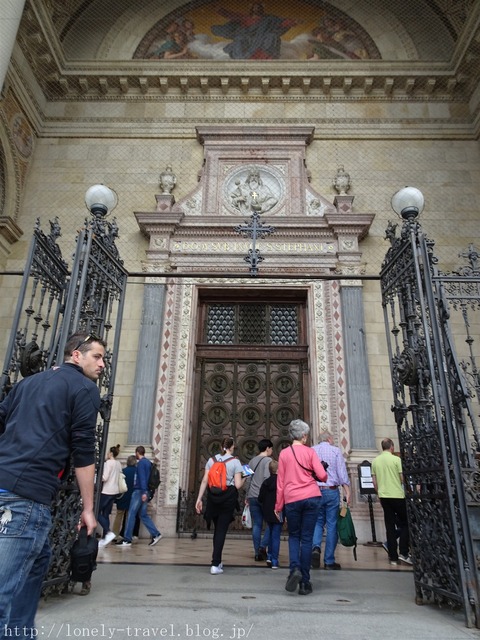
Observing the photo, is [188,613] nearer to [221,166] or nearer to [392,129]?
[221,166]

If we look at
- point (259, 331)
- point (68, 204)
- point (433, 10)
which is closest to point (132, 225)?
point (68, 204)

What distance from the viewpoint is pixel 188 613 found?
3.55 metres

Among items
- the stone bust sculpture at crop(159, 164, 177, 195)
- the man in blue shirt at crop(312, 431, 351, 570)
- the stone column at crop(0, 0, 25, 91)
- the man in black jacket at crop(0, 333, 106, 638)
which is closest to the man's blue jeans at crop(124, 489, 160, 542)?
the man in blue shirt at crop(312, 431, 351, 570)

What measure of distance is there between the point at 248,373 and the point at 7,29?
7878 millimetres

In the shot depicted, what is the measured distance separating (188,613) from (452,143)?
12.4m

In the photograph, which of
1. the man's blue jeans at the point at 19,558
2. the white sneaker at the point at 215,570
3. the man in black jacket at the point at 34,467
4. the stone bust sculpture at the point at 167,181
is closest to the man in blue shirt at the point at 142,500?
the white sneaker at the point at 215,570

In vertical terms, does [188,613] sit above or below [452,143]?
below

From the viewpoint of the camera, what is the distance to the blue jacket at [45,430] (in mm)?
2217

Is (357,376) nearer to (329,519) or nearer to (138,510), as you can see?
(329,519)

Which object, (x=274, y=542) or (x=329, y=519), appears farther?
(x=329, y=519)

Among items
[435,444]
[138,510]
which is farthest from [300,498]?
[138,510]

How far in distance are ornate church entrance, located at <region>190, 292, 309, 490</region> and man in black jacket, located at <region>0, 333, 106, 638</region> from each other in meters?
7.79

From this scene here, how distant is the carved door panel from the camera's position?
10156mm

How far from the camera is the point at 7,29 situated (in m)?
8.90
